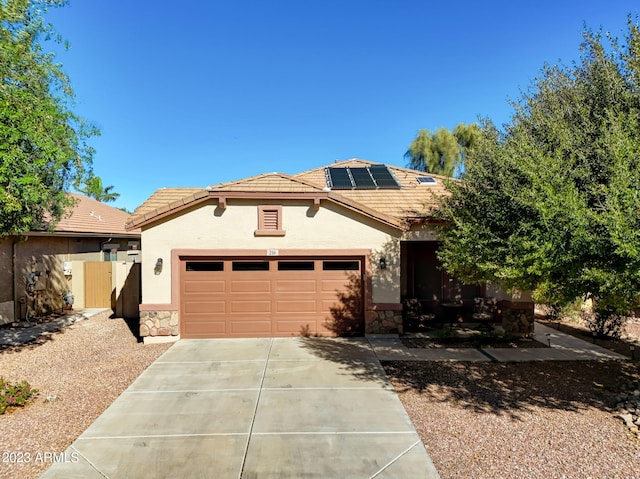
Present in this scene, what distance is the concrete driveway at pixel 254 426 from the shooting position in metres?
4.37

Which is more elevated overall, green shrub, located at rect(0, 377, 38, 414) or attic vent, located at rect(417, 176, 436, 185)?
attic vent, located at rect(417, 176, 436, 185)

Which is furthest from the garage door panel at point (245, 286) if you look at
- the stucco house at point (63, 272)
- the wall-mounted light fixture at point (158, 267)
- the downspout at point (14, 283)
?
the downspout at point (14, 283)

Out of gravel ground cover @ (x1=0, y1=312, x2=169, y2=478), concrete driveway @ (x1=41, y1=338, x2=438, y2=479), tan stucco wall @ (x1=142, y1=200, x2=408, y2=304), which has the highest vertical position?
tan stucco wall @ (x1=142, y1=200, x2=408, y2=304)

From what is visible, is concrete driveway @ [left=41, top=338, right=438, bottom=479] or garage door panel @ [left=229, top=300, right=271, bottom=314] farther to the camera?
garage door panel @ [left=229, top=300, right=271, bottom=314]

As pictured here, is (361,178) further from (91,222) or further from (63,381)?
(91,222)

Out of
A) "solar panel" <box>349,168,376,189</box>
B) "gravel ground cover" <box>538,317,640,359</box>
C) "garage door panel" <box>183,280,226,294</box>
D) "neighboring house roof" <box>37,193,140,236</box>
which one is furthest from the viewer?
"neighboring house roof" <box>37,193,140,236</box>

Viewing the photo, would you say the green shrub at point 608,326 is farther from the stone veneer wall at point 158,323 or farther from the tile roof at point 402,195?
the stone veneer wall at point 158,323

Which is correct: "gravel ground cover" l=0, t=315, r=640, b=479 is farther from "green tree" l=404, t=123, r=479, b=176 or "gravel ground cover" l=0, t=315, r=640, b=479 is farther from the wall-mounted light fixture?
"green tree" l=404, t=123, r=479, b=176

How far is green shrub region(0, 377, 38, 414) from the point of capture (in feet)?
18.8

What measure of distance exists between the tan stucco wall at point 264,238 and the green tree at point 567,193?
8.62ft

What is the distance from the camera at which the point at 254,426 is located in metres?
5.32

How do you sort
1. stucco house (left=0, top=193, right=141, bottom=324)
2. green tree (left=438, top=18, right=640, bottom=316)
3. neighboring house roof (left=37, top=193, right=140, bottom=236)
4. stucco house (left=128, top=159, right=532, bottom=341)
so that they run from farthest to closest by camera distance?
neighboring house roof (left=37, top=193, right=140, bottom=236) < stucco house (left=0, top=193, right=141, bottom=324) < stucco house (left=128, top=159, right=532, bottom=341) < green tree (left=438, top=18, right=640, bottom=316)

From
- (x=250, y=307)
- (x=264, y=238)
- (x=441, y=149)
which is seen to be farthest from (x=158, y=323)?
(x=441, y=149)

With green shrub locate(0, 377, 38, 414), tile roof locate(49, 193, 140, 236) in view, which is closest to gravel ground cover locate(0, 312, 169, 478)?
green shrub locate(0, 377, 38, 414)
